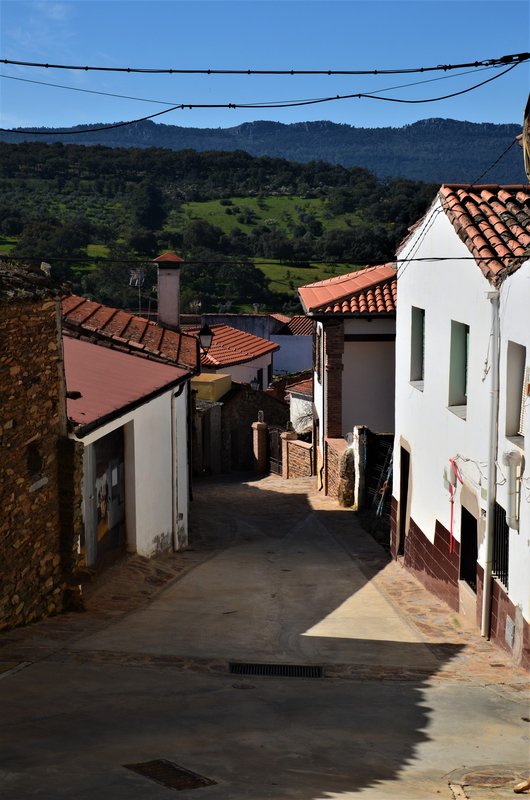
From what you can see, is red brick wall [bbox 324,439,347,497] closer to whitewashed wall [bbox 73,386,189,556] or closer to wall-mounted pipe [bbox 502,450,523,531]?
whitewashed wall [bbox 73,386,189,556]

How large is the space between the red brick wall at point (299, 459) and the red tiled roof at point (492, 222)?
17.2 meters

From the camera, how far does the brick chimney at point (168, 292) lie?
2605 centimetres

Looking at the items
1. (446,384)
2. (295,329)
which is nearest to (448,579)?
(446,384)

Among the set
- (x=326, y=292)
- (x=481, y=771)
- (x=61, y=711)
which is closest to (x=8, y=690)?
(x=61, y=711)

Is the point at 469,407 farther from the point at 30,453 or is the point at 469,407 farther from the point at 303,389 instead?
the point at 303,389

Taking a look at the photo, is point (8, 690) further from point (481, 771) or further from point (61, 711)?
point (481, 771)

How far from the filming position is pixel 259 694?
9.15 metres

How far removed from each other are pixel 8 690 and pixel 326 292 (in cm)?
2000

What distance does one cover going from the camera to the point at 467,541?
13.3m

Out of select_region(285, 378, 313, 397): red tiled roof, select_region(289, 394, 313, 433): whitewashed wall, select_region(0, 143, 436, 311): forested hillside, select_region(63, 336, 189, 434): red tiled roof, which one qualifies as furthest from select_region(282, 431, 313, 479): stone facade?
select_region(0, 143, 436, 311): forested hillside

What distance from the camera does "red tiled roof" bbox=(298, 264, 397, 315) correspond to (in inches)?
979

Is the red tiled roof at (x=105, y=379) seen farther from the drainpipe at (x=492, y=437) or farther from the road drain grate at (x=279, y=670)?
the drainpipe at (x=492, y=437)

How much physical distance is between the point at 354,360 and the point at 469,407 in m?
13.2

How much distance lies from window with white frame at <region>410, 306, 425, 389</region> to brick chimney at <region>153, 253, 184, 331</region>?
10377 millimetres
